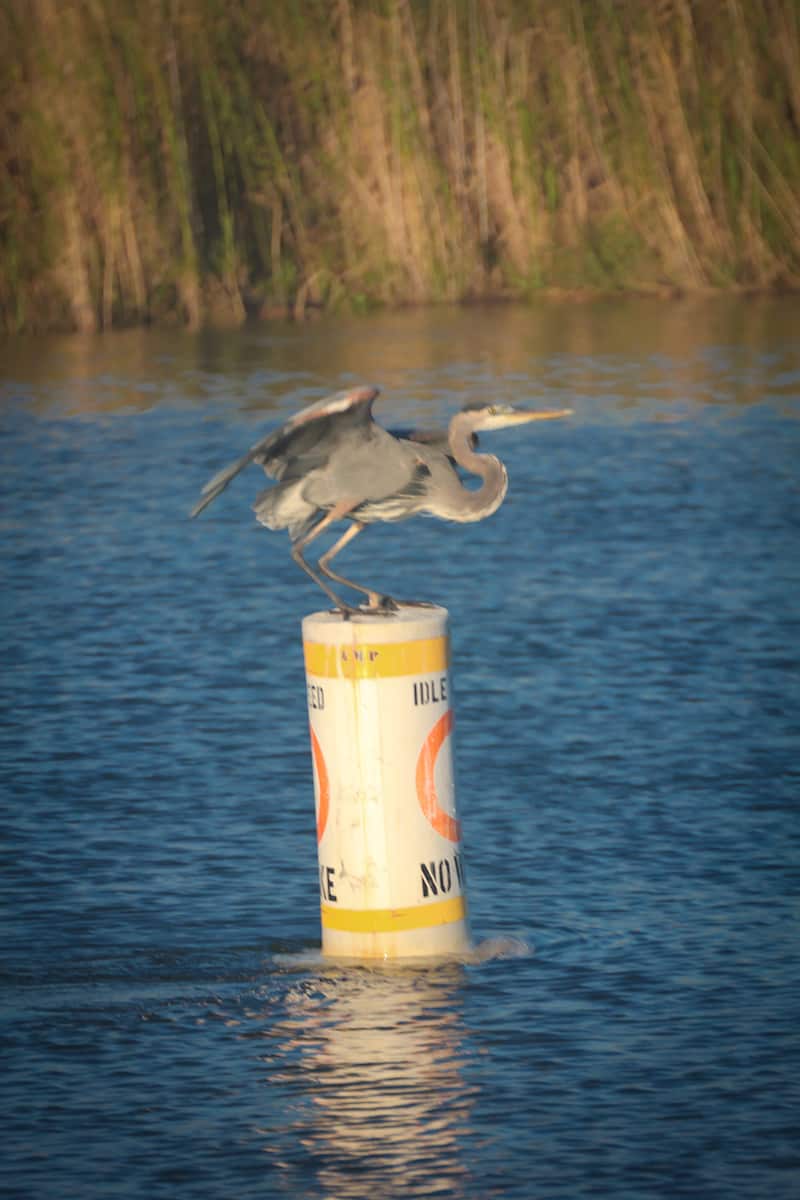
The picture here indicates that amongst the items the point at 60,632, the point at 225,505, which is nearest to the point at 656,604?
the point at 60,632

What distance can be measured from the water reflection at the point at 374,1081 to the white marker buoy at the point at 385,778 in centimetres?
16

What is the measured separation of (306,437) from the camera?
6953 millimetres

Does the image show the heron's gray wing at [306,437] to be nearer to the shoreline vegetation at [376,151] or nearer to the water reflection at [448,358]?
the water reflection at [448,358]

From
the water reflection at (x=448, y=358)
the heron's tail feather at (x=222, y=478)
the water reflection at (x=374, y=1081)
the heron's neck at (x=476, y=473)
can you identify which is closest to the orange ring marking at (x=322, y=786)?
the water reflection at (x=374, y=1081)

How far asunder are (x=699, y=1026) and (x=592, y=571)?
7797 mm

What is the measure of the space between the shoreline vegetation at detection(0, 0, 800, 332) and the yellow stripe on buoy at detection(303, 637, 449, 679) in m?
18.5

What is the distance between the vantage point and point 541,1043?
20.7ft

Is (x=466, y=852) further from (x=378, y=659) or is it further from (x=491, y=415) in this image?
(x=378, y=659)

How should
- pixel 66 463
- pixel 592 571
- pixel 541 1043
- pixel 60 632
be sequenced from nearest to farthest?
1. pixel 541 1043
2. pixel 60 632
3. pixel 592 571
4. pixel 66 463

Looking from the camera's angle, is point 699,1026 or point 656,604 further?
point 656,604

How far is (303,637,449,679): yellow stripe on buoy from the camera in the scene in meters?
6.51

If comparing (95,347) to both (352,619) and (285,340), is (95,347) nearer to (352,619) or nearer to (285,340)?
(285,340)

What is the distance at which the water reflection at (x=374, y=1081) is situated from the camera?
18.0 ft

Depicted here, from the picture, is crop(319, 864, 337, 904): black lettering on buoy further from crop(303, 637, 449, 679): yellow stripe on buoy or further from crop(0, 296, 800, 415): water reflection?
crop(0, 296, 800, 415): water reflection
